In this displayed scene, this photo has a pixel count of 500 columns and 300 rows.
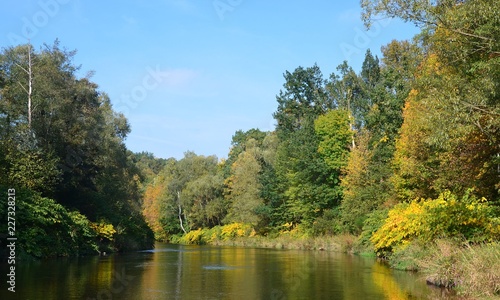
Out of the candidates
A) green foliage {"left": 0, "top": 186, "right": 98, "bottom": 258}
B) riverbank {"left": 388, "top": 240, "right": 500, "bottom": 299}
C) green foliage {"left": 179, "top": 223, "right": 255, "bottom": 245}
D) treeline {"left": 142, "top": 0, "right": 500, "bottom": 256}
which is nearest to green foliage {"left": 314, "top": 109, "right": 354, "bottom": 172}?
treeline {"left": 142, "top": 0, "right": 500, "bottom": 256}

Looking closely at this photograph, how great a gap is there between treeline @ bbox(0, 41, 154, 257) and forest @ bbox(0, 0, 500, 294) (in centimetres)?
13

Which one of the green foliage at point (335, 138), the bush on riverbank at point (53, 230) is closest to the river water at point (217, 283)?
the bush on riverbank at point (53, 230)

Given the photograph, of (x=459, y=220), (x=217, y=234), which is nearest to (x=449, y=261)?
(x=459, y=220)

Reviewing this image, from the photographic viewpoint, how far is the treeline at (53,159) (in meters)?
31.7

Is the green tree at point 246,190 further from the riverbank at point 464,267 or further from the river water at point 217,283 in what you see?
the riverbank at point 464,267

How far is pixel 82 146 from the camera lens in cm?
4106

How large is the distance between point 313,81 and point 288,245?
24.9 meters

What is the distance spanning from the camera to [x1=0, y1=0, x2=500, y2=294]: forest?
18.2m

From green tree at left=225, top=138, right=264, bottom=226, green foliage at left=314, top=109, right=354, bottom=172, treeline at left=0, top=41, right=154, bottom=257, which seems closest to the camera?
treeline at left=0, top=41, right=154, bottom=257

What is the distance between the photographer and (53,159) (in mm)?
34781

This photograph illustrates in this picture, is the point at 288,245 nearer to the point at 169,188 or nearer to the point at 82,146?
the point at 82,146

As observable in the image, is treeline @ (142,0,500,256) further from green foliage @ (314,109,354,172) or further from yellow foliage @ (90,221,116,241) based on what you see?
yellow foliage @ (90,221,116,241)

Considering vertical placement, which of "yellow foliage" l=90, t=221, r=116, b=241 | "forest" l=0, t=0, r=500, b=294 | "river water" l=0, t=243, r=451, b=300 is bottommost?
"river water" l=0, t=243, r=451, b=300

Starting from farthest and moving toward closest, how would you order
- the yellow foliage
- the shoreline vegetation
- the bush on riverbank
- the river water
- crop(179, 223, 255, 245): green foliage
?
crop(179, 223, 255, 245): green foliage
the yellow foliage
the bush on riverbank
the river water
the shoreline vegetation
